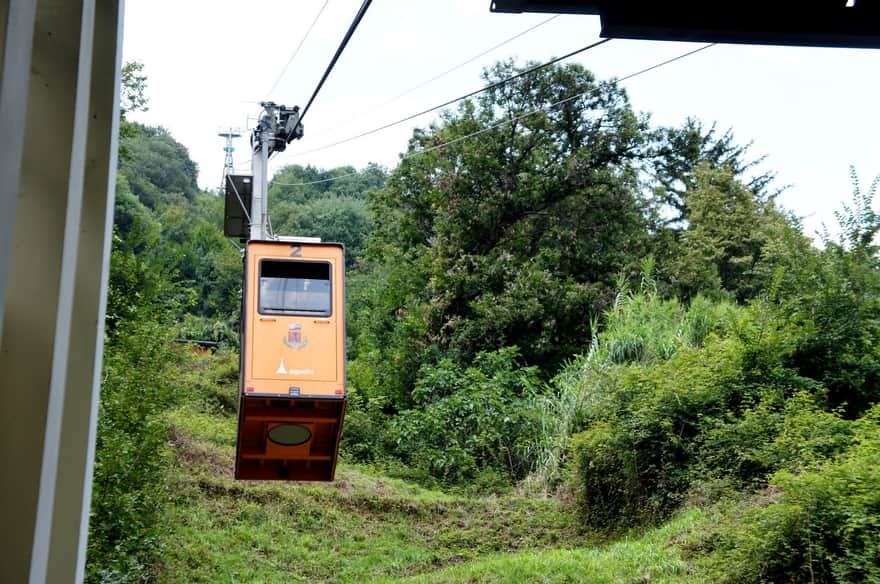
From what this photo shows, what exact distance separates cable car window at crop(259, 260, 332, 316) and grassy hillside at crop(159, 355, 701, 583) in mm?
3011

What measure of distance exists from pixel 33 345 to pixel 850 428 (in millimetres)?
11613

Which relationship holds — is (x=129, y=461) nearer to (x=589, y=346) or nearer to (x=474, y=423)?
(x=474, y=423)

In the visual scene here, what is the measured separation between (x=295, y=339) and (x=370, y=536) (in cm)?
527

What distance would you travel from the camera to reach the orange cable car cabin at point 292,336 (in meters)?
12.5

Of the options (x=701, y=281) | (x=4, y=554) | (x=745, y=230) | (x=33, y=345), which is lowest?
(x=4, y=554)

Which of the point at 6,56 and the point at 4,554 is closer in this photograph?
the point at 6,56

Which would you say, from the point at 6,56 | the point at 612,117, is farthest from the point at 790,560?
the point at 612,117

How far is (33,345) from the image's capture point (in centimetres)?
211

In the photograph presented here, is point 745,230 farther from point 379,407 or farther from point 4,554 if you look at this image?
point 4,554

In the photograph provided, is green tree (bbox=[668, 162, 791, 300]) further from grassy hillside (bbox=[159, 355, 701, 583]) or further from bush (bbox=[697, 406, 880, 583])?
bush (bbox=[697, 406, 880, 583])

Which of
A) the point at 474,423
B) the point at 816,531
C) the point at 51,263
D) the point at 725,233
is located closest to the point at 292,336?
the point at 816,531

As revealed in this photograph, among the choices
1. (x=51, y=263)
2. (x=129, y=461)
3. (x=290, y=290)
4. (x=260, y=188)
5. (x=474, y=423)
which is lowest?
(x=129, y=461)

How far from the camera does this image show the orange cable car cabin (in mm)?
12469

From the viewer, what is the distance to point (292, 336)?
12656 millimetres
